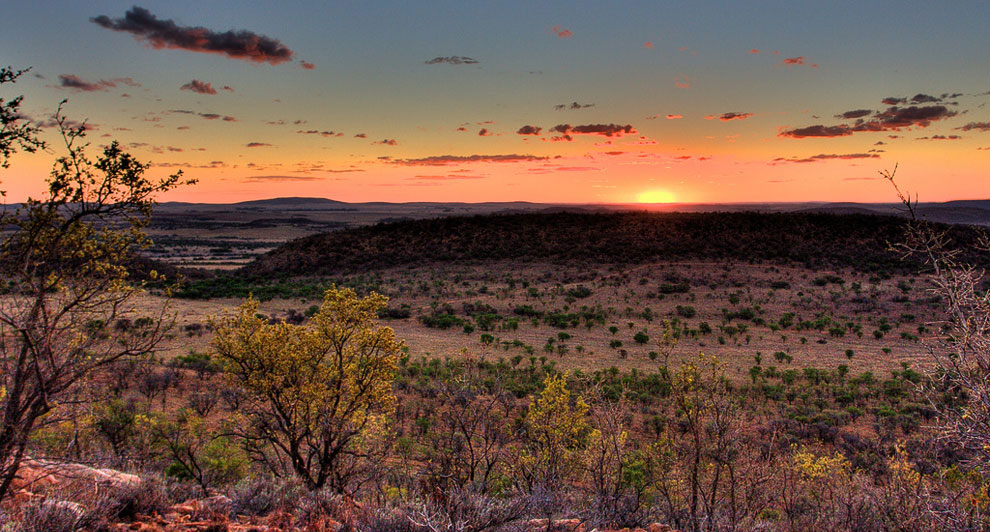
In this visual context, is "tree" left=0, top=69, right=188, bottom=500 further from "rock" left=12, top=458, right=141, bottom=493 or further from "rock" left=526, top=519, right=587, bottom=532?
"rock" left=526, top=519, right=587, bottom=532

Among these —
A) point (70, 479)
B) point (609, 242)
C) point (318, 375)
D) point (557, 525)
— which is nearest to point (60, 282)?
point (70, 479)

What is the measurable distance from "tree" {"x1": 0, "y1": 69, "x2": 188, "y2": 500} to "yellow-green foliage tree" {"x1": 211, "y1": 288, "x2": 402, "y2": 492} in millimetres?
3057

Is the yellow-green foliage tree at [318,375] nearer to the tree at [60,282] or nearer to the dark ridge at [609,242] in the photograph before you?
the tree at [60,282]

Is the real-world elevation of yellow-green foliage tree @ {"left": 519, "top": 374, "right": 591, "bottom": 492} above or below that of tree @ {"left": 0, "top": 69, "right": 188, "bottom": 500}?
below

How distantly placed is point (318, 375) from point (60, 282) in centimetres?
492

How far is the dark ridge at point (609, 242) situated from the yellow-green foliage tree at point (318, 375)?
4996 centimetres

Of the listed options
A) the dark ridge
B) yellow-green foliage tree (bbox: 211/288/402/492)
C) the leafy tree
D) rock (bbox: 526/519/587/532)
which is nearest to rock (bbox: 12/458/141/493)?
yellow-green foliage tree (bbox: 211/288/402/492)

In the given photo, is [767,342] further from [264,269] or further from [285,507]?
[264,269]

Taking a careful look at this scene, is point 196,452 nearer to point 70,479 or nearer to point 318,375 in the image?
point 318,375

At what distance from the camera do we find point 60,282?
6.58 metres

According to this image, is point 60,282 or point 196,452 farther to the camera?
point 196,452

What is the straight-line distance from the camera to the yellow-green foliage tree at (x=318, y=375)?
10.1m

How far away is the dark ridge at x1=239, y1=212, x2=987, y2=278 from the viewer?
5856cm

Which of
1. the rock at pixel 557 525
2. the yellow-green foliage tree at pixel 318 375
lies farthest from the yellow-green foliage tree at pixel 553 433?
the yellow-green foliage tree at pixel 318 375
